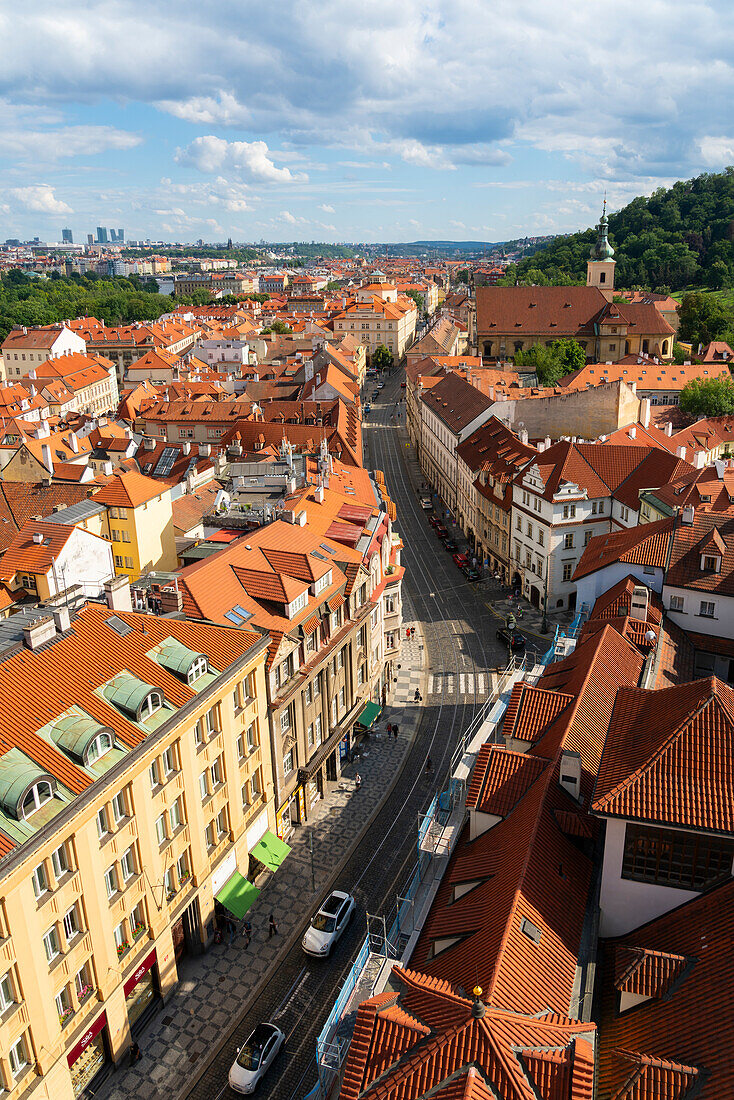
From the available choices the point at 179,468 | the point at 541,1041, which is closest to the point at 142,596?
the point at 541,1041

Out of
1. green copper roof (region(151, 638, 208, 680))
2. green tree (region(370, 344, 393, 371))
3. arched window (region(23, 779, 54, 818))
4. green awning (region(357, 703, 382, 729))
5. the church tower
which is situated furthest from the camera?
green tree (region(370, 344, 393, 371))

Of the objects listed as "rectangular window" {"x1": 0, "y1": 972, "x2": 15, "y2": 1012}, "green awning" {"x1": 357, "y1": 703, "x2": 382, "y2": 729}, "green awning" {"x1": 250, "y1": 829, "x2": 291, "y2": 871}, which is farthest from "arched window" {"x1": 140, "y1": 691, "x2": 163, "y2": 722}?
"green awning" {"x1": 357, "y1": 703, "x2": 382, "y2": 729}

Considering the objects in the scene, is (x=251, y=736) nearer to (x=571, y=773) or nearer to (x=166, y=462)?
(x=571, y=773)

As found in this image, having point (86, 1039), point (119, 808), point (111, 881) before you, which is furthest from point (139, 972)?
point (119, 808)

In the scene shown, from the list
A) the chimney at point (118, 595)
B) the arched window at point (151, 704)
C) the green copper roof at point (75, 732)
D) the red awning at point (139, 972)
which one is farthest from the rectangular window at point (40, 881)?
the chimney at point (118, 595)

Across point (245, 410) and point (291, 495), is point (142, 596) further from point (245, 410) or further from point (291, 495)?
point (245, 410)

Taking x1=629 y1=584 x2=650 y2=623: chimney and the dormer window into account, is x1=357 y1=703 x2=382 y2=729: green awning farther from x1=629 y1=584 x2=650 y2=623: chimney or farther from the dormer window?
the dormer window

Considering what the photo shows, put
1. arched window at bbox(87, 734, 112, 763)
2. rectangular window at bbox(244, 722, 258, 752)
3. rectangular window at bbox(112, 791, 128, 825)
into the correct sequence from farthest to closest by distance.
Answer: rectangular window at bbox(244, 722, 258, 752) → rectangular window at bbox(112, 791, 128, 825) → arched window at bbox(87, 734, 112, 763)

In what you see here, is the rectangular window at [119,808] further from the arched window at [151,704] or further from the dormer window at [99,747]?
the arched window at [151,704]
